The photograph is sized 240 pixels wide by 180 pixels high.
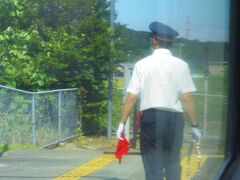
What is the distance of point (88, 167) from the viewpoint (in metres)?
7.20

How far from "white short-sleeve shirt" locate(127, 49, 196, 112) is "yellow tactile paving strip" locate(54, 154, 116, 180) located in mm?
1720

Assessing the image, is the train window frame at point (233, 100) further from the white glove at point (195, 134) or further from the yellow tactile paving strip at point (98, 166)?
the white glove at point (195, 134)

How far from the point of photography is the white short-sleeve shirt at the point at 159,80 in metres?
5.12

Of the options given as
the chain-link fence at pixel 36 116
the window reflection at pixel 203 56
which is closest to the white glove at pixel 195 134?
the window reflection at pixel 203 56

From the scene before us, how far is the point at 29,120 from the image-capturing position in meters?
8.35

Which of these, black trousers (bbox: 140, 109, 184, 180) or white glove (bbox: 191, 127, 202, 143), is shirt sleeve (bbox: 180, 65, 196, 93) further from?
white glove (bbox: 191, 127, 202, 143)

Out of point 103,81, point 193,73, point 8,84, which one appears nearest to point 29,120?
point 8,84

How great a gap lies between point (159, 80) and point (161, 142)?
521 mm

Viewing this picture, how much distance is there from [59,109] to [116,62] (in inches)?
43.5

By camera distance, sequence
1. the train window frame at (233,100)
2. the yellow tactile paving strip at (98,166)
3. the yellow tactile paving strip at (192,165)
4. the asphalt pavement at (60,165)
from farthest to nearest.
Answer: the train window frame at (233,100) < the asphalt pavement at (60,165) < the yellow tactile paving strip at (98,166) < the yellow tactile paving strip at (192,165)

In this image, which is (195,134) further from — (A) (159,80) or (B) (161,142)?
(A) (159,80)

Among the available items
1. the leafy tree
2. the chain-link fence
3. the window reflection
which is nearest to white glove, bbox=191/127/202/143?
the window reflection

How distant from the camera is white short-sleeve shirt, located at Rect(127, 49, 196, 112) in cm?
512

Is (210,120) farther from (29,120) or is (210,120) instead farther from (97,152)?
(29,120)
